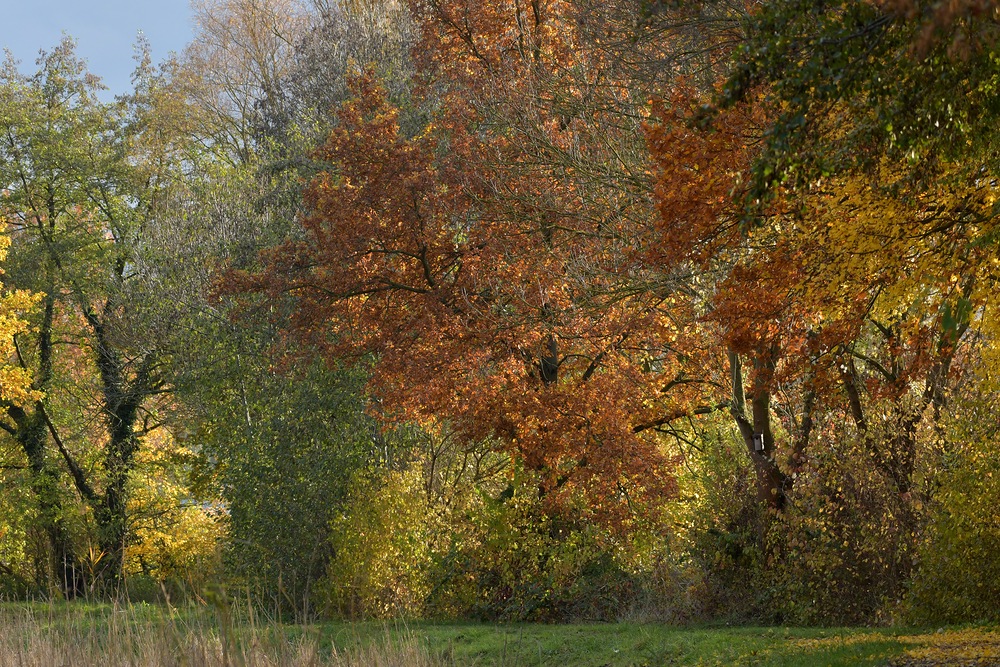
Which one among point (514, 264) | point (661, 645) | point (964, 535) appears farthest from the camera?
point (514, 264)

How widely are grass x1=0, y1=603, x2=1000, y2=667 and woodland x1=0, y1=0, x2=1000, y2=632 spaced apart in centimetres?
46

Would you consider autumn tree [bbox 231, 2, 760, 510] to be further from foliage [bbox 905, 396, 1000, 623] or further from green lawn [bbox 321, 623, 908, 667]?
foliage [bbox 905, 396, 1000, 623]

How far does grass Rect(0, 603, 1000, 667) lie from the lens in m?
5.80

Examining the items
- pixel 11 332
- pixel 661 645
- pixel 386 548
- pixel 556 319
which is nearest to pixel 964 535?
pixel 661 645

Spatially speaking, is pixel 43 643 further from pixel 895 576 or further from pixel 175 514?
pixel 175 514

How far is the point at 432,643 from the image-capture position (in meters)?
12.3

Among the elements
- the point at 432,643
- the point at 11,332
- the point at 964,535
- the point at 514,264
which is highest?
the point at 11,332

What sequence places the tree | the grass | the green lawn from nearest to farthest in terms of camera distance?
the grass, the green lawn, the tree

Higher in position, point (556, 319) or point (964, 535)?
point (556, 319)

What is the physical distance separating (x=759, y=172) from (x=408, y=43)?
683 inches

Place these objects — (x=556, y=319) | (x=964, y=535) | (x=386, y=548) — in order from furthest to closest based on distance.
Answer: (x=386, y=548), (x=556, y=319), (x=964, y=535)

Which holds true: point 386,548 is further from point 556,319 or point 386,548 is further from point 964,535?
point 964,535

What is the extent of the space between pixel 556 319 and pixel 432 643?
14.9 feet

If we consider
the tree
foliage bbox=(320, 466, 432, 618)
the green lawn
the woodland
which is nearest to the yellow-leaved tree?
the woodland
